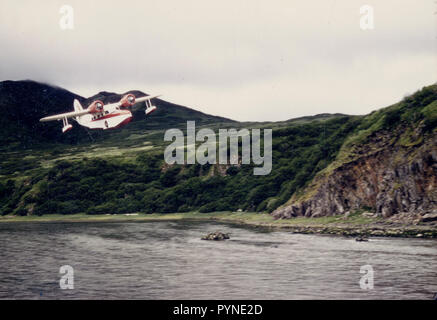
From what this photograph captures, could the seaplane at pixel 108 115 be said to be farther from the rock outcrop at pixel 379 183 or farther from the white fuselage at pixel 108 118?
the rock outcrop at pixel 379 183

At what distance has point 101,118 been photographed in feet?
151

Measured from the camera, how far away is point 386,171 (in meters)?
169

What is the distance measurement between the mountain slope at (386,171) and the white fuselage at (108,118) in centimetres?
12021

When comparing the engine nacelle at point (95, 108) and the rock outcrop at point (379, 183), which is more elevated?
the engine nacelle at point (95, 108)

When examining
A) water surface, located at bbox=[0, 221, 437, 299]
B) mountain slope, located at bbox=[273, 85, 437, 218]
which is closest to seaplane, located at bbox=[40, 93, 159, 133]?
water surface, located at bbox=[0, 221, 437, 299]

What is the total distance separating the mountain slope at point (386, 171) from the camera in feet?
502

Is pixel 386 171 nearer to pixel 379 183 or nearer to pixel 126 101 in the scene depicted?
pixel 379 183

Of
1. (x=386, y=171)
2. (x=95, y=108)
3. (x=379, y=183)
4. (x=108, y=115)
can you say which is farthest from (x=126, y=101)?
(x=379, y=183)

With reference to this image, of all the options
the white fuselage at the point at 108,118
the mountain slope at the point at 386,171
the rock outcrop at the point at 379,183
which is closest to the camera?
the white fuselage at the point at 108,118

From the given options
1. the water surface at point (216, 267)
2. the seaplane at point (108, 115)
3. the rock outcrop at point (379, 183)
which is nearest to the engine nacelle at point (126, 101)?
the seaplane at point (108, 115)

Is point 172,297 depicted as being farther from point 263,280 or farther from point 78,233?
point 78,233

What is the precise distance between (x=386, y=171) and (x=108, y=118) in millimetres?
139938
